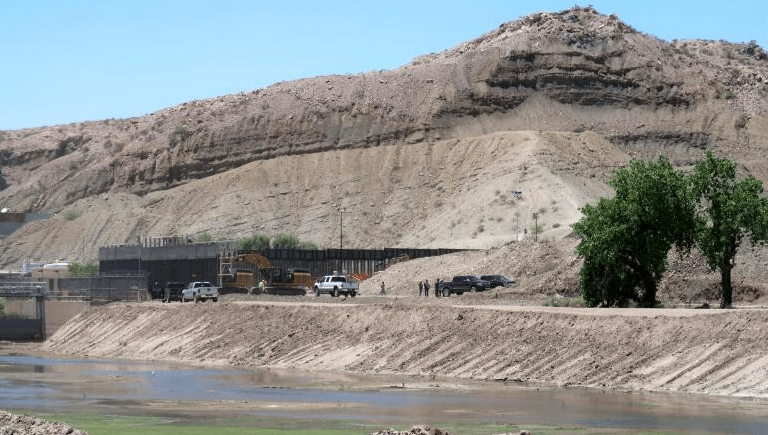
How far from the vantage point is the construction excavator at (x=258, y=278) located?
307 ft

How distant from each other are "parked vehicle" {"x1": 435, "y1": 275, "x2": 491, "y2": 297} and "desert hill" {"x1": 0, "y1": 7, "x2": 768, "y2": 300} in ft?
171

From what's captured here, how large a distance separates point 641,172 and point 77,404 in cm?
3199

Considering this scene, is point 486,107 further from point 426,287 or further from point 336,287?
point 426,287

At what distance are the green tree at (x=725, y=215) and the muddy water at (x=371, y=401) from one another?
19.5 meters

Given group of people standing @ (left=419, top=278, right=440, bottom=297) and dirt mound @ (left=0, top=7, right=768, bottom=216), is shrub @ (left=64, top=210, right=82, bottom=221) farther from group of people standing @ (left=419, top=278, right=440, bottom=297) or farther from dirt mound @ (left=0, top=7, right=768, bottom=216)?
group of people standing @ (left=419, top=278, right=440, bottom=297)

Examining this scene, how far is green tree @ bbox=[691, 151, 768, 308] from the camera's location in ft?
203

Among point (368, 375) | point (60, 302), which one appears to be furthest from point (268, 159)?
point (368, 375)

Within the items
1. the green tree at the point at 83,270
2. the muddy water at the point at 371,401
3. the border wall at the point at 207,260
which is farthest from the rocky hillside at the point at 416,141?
the muddy water at the point at 371,401

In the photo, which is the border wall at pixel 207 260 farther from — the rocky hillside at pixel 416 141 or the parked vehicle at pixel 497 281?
the parked vehicle at pixel 497 281

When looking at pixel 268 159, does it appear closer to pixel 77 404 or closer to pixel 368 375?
pixel 368 375

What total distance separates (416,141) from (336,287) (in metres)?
72.7

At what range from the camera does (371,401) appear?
40125mm

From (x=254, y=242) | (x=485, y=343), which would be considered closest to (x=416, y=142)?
(x=254, y=242)

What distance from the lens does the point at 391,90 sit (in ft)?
543
